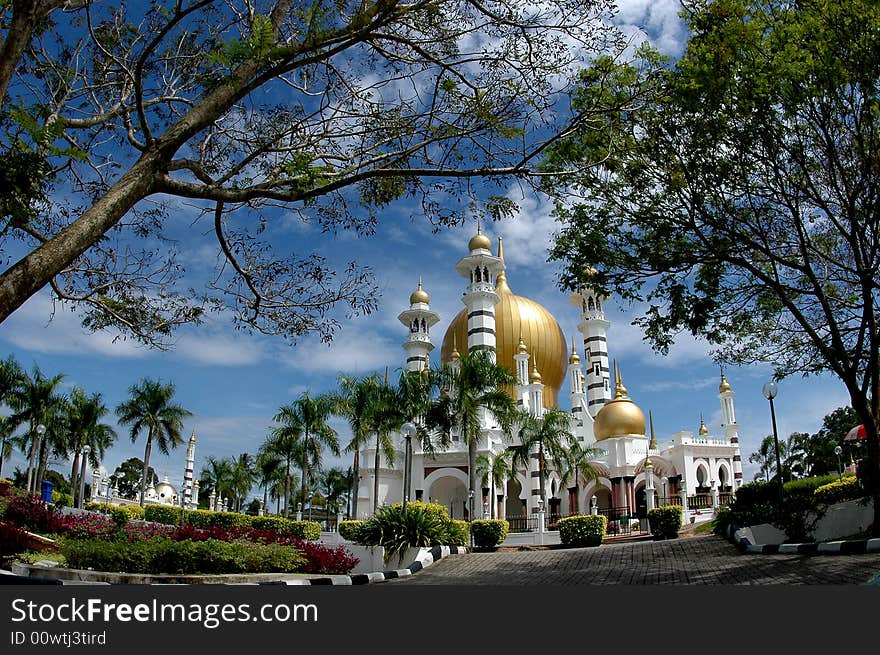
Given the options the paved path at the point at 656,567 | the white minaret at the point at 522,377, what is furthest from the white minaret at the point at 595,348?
the paved path at the point at 656,567

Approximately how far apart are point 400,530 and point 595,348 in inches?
1518

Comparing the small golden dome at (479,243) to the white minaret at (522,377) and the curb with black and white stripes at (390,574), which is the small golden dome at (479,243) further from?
the curb with black and white stripes at (390,574)

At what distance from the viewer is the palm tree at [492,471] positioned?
36.5 meters

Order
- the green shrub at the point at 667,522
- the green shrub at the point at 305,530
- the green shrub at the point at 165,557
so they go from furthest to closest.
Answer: the green shrub at the point at 305,530, the green shrub at the point at 667,522, the green shrub at the point at 165,557

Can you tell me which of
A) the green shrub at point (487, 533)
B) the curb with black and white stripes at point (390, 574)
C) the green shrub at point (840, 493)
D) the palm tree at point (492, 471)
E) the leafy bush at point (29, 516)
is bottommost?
the curb with black and white stripes at point (390, 574)

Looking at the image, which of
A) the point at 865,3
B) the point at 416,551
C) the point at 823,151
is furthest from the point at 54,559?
the point at 865,3

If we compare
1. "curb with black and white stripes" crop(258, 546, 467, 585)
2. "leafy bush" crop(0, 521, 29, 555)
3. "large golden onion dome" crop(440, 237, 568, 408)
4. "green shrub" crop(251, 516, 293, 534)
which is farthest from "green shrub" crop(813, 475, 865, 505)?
"large golden onion dome" crop(440, 237, 568, 408)

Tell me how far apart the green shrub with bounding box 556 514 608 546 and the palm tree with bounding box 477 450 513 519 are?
10.3 meters

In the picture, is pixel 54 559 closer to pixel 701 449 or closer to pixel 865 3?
pixel 865 3

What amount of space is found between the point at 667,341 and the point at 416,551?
8566mm

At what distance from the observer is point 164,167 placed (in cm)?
829

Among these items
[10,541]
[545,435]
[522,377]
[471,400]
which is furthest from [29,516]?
[522,377]

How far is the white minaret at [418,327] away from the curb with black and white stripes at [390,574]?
30921 millimetres

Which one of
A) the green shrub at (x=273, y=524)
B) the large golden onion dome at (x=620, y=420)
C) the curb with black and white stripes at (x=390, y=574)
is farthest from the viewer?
the large golden onion dome at (x=620, y=420)
